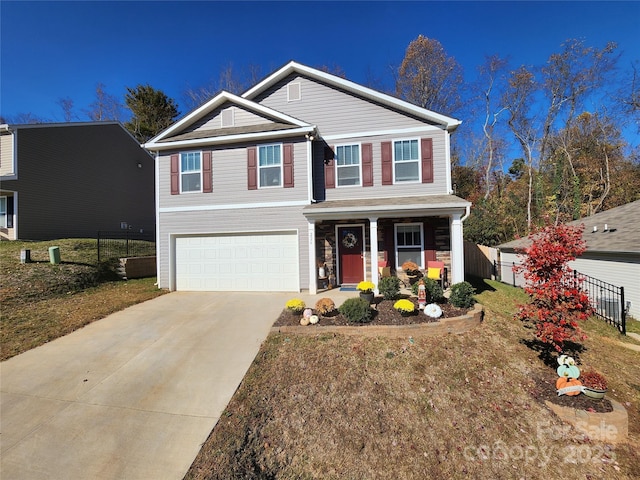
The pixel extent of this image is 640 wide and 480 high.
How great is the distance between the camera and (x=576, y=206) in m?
19.6

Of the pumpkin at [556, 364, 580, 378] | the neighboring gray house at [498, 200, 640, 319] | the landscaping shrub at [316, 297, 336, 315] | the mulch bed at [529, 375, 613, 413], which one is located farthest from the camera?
the neighboring gray house at [498, 200, 640, 319]

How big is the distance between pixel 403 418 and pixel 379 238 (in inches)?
274

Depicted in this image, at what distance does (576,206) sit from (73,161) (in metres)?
31.2

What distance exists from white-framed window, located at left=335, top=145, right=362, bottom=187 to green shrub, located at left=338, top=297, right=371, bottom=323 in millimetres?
5353

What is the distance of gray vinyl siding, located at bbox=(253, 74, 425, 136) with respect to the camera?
10.4m

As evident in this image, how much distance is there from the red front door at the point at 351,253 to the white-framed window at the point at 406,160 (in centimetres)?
230

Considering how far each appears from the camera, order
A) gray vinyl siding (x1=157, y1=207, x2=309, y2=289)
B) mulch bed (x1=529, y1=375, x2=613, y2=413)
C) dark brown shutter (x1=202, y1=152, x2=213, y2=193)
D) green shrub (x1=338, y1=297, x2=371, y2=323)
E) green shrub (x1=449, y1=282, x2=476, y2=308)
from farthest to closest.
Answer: dark brown shutter (x1=202, y1=152, x2=213, y2=193) → gray vinyl siding (x1=157, y1=207, x2=309, y2=289) → green shrub (x1=449, y1=282, x2=476, y2=308) → green shrub (x1=338, y1=297, x2=371, y2=323) → mulch bed (x1=529, y1=375, x2=613, y2=413)

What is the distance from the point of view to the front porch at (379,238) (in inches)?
343

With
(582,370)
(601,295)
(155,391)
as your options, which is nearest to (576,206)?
(601,295)

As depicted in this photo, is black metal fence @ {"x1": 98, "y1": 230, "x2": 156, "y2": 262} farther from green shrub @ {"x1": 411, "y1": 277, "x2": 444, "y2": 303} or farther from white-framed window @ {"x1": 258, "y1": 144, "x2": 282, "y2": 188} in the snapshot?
green shrub @ {"x1": 411, "y1": 277, "x2": 444, "y2": 303}

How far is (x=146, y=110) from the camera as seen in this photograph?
25281 mm

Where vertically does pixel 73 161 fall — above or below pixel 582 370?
above

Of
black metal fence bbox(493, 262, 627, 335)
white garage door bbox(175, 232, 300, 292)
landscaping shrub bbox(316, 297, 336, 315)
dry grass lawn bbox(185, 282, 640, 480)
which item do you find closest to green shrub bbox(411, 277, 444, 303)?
dry grass lawn bbox(185, 282, 640, 480)

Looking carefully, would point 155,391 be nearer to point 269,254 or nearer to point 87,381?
point 87,381
